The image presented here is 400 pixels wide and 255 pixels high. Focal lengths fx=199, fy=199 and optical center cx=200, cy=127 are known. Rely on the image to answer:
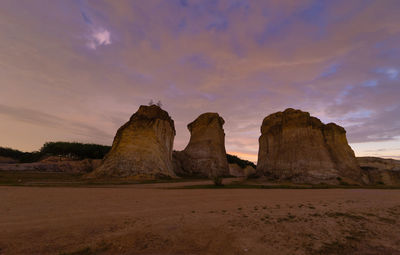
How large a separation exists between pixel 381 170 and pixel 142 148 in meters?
40.0

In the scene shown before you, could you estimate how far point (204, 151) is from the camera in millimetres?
43469

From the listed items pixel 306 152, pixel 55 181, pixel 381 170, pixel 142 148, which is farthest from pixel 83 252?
pixel 381 170

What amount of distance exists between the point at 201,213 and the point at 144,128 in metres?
26.1

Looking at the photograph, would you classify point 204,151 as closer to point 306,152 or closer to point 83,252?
point 306,152

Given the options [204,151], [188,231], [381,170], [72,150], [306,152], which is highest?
[72,150]

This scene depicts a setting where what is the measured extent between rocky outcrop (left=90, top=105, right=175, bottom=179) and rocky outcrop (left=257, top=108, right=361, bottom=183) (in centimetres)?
1791

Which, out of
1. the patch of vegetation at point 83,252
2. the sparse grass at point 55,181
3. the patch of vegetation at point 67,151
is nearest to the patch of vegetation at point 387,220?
the patch of vegetation at point 83,252

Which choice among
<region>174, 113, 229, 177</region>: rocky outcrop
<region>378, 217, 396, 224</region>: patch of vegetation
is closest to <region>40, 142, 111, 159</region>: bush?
<region>174, 113, 229, 177</region>: rocky outcrop

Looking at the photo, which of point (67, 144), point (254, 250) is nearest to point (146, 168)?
point (254, 250)

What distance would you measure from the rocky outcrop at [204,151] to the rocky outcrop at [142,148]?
7.59 m

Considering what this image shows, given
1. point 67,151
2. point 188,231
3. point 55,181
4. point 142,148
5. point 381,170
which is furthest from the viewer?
point 67,151

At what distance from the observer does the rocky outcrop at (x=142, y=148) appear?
2716cm

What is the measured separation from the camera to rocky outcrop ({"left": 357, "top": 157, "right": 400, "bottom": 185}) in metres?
32.5

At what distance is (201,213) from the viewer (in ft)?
26.3
